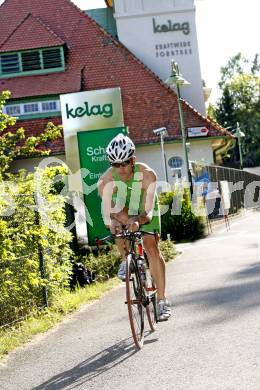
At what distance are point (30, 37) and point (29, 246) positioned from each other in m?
28.7

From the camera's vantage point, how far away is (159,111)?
116ft

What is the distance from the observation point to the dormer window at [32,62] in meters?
36.6

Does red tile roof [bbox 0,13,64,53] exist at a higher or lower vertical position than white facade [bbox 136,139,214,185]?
higher

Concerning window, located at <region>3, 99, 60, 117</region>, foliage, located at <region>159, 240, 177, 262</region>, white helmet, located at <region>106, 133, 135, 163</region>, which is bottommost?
foliage, located at <region>159, 240, 177, 262</region>

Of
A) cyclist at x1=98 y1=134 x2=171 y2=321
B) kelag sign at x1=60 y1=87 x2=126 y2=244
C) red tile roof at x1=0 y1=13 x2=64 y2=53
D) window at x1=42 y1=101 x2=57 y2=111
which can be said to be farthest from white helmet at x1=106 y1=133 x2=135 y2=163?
red tile roof at x1=0 y1=13 x2=64 y2=53

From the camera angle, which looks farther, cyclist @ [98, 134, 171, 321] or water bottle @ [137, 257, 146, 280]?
water bottle @ [137, 257, 146, 280]

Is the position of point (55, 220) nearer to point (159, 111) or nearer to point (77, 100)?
point (77, 100)

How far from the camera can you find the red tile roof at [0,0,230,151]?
35312mm

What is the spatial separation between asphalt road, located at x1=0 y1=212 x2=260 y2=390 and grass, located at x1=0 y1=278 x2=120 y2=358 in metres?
0.13

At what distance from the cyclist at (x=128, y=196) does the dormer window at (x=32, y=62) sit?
29.8 m

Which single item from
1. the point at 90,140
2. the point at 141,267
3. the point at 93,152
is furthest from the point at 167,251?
the point at 141,267

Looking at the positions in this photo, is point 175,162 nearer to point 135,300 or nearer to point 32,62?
point 32,62

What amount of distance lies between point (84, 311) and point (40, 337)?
1.69 meters

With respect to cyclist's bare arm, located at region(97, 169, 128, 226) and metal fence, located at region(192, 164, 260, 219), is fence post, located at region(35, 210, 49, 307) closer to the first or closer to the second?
cyclist's bare arm, located at region(97, 169, 128, 226)
